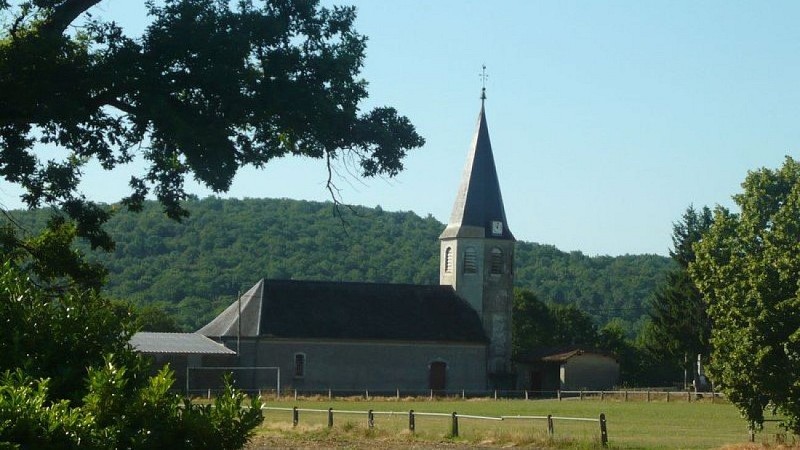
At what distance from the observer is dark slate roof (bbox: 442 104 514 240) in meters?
70.6

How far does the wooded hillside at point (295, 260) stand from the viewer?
365 ft

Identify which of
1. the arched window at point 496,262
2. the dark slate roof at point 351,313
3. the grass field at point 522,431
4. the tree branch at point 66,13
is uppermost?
the arched window at point 496,262

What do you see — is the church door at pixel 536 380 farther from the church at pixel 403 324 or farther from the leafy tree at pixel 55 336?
the leafy tree at pixel 55 336

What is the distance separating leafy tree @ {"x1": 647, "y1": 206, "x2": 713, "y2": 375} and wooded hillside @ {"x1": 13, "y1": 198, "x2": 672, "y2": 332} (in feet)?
123

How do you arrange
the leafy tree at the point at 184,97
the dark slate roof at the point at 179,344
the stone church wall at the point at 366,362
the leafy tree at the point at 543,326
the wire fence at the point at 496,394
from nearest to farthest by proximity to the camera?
the leafy tree at the point at 184,97
the wire fence at the point at 496,394
the dark slate roof at the point at 179,344
the stone church wall at the point at 366,362
the leafy tree at the point at 543,326

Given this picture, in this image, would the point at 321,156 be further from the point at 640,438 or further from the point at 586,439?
the point at 640,438

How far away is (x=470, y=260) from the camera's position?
71.3m

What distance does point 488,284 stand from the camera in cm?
7081

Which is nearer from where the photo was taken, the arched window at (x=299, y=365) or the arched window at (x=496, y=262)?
the arched window at (x=299, y=365)

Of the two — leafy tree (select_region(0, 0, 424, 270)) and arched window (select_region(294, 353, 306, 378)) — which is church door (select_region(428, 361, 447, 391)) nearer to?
arched window (select_region(294, 353, 306, 378))

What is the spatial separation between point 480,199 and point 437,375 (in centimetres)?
1053

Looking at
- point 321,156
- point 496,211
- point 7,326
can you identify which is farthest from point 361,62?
point 496,211

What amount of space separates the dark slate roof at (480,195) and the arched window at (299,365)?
11971mm

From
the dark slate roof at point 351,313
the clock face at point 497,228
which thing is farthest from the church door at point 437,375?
the clock face at point 497,228
